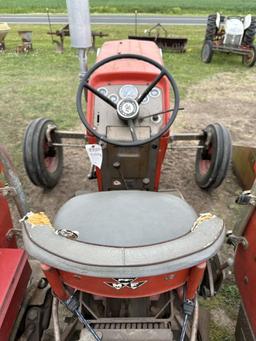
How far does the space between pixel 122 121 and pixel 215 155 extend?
951mm

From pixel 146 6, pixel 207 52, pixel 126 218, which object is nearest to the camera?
pixel 126 218

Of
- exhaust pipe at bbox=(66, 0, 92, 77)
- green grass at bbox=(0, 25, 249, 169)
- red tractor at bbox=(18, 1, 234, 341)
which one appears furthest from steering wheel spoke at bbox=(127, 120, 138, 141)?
green grass at bbox=(0, 25, 249, 169)

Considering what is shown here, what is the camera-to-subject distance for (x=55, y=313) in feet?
4.73

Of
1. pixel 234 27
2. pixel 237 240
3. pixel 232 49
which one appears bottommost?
pixel 232 49

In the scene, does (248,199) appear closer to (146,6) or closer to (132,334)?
(132,334)

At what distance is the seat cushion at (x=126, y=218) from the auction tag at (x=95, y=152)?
31.6 inches

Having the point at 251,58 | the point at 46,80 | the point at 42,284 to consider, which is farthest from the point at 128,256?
the point at 251,58

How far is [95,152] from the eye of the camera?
7.79 feet

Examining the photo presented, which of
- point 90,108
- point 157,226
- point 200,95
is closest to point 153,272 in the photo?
point 157,226

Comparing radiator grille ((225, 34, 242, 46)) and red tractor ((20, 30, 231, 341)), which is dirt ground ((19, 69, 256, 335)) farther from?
radiator grille ((225, 34, 242, 46))

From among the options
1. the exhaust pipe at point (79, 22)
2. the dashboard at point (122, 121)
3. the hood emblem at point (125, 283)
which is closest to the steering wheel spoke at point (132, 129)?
the dashboard at point (122, 121)

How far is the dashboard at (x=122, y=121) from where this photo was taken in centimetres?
245

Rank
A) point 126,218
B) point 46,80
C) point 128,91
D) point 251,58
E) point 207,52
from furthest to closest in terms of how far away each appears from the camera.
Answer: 1. point 207,52
2. point 251,58
3. point 46,80
4. point 128,91
5. point 126,218

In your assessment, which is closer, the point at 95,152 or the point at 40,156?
the point at 95,152
